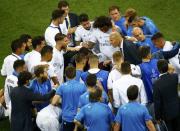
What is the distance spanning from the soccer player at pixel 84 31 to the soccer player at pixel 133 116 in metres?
3.40

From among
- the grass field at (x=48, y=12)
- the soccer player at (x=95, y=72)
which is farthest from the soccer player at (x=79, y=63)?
the grass field at (x=48, y=12)

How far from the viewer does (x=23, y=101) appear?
996 centimetres

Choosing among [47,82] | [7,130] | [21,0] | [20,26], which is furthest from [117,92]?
[21,0]

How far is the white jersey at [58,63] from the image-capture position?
11.2 metres

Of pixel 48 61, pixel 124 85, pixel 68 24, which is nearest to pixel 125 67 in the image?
pixel 124 85

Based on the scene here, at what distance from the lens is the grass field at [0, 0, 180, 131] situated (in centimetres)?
1844

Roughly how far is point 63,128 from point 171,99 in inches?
89.0

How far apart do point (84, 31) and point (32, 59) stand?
5.98 feet

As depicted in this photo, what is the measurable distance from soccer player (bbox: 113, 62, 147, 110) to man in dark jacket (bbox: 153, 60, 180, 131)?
27 cm

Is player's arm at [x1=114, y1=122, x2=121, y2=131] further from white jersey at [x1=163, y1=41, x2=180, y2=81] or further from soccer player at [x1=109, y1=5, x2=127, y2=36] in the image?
soccer player at [x1=109, y1=5, x2=127, y2=36]

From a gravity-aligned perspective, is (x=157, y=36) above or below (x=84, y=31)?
below

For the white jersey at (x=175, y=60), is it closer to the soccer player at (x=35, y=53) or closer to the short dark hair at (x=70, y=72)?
the short dark hair at (x=70, y=72)

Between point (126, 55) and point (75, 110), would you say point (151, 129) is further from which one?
point (126, 55)

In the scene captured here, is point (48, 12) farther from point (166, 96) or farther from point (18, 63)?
point (166, 96)
